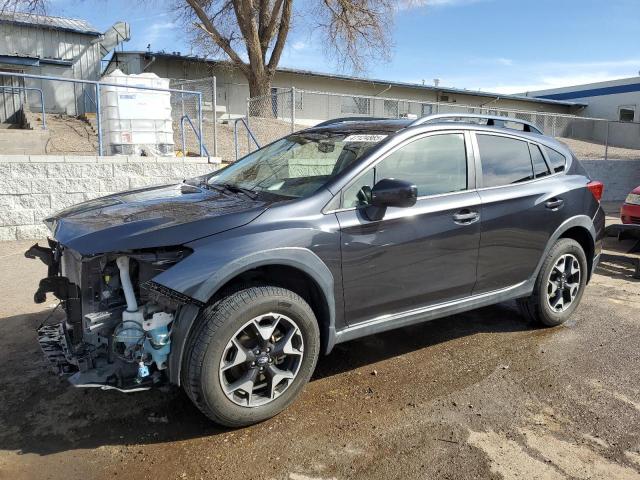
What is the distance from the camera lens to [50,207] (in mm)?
7855

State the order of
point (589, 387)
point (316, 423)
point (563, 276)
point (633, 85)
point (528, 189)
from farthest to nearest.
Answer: point (633, 85), point (563, 276), point (528, 189), point (589, 387), point (316, 423)

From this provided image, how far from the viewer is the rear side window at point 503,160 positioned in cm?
411

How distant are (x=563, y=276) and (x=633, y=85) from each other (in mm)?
37717

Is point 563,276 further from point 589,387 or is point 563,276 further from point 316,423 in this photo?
point 316,423

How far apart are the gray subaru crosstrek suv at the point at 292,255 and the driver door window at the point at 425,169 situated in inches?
0.5

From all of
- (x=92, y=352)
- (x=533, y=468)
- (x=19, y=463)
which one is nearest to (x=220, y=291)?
(x=92, y=352)

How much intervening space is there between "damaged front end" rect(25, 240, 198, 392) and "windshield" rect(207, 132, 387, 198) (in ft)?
3.40

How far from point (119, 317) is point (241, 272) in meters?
0.74

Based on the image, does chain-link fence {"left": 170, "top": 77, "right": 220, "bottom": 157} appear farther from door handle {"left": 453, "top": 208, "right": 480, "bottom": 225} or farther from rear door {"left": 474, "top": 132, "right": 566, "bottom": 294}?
door handle {"left": 453, "top": 208, "right": 480, "bottom": 225}

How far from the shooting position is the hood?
281 cm

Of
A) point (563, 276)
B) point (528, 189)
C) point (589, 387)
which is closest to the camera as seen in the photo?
point (589, 387)

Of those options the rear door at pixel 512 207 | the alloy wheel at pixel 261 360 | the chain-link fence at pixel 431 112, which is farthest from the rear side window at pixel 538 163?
the chain-link fence at pixel 431 112

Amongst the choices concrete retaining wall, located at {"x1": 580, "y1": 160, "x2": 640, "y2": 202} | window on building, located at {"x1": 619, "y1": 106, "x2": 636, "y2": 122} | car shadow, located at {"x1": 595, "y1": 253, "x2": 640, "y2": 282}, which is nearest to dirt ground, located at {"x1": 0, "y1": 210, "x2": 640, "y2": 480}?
car shadow, located at {"x1": 595, "y1": 253, "x2": 640, "y2": 282}

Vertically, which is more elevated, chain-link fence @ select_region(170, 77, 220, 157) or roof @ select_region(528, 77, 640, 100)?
roof @ select_region(528, 77, 640, 100)
